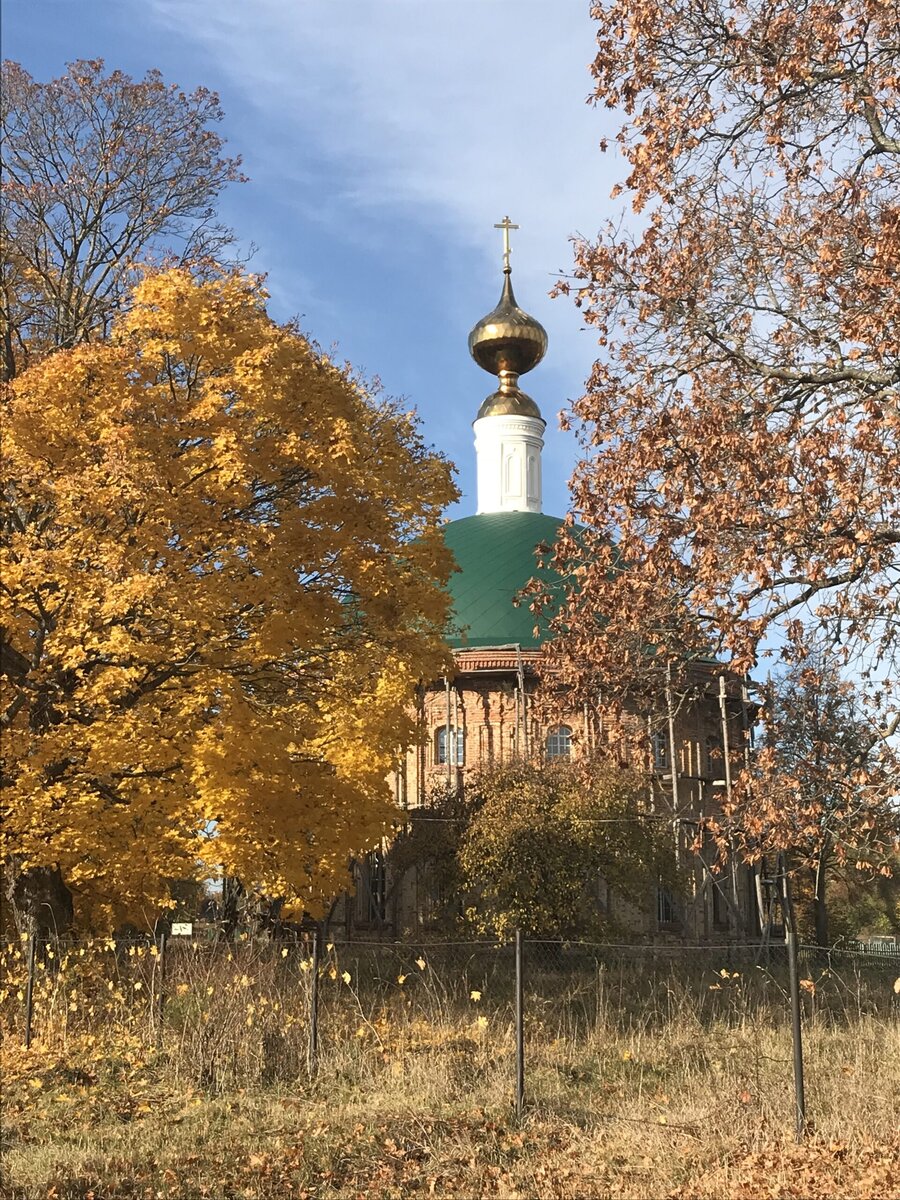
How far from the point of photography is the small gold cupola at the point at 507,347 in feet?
161

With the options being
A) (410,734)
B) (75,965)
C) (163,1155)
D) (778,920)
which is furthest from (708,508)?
(778,920)

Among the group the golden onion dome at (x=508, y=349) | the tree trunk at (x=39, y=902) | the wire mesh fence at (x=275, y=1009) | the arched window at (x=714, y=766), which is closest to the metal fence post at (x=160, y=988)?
the wire mesh fence at (x=275, y=1009)

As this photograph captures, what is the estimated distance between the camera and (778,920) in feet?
131

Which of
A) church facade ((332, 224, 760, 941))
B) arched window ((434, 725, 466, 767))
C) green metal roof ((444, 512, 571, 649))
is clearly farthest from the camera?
green metal roof ((444, 512, 571, 649))

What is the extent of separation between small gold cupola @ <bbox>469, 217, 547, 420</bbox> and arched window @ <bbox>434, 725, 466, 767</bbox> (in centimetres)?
1639

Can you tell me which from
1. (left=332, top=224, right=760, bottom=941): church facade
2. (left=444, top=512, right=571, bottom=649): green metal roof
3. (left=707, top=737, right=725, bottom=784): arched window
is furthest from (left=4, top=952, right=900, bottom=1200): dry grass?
(left=707, top=737, right=725, bottom=784): arched window

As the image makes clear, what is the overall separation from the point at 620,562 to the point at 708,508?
5.86 ft

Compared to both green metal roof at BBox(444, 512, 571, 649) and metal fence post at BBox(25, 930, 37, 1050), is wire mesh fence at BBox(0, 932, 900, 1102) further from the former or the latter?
green metal roof at BBox(444, 512, 571, 649)

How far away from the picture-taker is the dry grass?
862cm

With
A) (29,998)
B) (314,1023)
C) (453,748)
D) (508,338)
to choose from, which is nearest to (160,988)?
(29,998)

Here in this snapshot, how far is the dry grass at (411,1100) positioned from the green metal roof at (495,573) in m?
21.4

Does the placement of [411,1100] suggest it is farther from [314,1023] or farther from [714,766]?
[714,766]

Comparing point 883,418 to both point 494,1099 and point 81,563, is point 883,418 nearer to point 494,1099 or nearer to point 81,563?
point 494,1099

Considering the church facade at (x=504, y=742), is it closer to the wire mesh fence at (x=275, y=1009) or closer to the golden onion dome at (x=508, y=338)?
the golden onion dome at (x=508, y=338)
